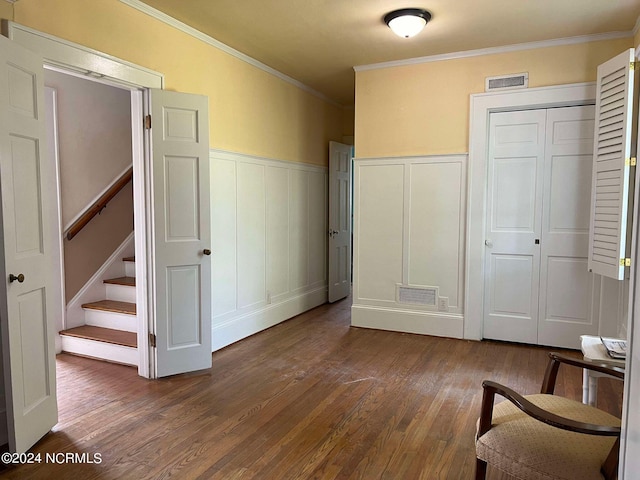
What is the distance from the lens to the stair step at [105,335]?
3.62 m

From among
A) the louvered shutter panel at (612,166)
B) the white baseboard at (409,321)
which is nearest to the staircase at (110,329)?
the white baseboard at (409,321)

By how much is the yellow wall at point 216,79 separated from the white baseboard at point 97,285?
157 centimetres

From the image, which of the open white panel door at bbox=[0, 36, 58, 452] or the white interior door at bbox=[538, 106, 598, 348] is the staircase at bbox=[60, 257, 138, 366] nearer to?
the open white panel door at bbox=[0, 36, 58, 452]

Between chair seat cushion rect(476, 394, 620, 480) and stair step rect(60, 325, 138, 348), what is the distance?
2.83m

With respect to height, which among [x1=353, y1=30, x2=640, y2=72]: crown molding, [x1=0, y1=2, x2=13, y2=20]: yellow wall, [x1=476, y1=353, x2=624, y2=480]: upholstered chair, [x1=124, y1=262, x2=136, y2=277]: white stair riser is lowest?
[x1=476, y1=353, x2=624, y2=480]: upholstered chair

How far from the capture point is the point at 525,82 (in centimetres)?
403

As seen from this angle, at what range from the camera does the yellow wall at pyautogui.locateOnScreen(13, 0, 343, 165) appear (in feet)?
8.95

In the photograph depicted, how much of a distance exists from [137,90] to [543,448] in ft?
10.7

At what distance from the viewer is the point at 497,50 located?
4.10m

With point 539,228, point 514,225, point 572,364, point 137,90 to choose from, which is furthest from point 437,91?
point 572,364

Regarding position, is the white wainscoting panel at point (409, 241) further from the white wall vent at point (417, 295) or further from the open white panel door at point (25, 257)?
the open white panel door at point (25, 257)

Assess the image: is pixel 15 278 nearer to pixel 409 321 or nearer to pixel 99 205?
pixel 99 205

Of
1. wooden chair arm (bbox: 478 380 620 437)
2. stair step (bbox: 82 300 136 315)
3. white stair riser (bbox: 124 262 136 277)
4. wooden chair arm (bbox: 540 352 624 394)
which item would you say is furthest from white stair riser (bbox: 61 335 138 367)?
wooden chair arm (bbox: 540 352 624 394)

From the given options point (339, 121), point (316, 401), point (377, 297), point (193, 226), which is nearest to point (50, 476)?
point (316, 401)
